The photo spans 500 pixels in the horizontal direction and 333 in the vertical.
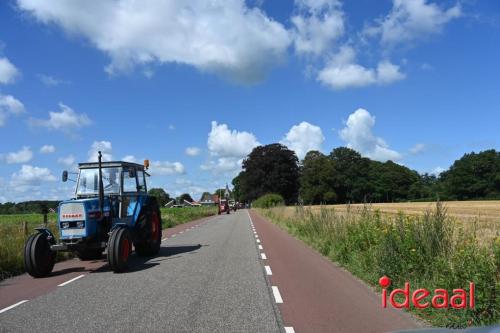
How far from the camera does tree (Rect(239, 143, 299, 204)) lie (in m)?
94.4

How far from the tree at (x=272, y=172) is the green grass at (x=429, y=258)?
265ft

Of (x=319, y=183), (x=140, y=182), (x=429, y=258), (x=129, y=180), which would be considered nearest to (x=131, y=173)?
(x=129, y=180)

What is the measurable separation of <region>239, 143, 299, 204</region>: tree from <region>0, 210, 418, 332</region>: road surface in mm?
81899

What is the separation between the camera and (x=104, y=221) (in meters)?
12.5

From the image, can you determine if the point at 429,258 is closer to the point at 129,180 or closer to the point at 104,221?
the point at 104,221

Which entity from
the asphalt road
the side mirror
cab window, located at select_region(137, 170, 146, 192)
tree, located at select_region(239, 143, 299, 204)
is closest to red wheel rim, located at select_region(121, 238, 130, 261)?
the asphalt road

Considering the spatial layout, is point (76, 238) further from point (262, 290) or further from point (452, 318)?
point (452, 318)

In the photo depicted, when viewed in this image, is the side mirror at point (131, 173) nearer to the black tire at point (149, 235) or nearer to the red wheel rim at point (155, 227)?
the black tire at point (149, 235)

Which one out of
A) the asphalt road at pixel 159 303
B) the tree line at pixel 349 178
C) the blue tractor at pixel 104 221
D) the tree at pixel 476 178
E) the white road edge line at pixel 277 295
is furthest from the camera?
the tree line at pixel 349 178

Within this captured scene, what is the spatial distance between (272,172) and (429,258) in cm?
8663

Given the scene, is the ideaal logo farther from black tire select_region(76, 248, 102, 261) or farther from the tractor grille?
black tire select_region(76, 248, 102, 261)

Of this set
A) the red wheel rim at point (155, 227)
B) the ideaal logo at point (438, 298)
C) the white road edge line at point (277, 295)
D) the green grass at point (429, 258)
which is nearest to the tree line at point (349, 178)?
the red wheel rim at point (155, 227)

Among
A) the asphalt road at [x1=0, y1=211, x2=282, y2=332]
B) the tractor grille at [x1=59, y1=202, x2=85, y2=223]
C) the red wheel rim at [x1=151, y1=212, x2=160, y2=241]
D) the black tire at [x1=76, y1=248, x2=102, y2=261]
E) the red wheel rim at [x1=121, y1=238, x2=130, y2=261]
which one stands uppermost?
the tractor grille at [x1=59, y1=202, x2=85, y2=223]

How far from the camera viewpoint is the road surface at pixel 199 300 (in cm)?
611
